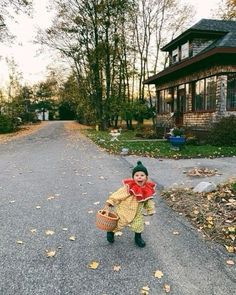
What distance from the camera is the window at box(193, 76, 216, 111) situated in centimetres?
1854

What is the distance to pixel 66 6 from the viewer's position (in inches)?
1284

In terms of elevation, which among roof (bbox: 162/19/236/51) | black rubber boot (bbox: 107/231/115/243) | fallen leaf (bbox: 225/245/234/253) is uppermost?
roof (bbox: 162/19/236/51)

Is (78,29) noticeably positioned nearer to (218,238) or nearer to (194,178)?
(194,178)

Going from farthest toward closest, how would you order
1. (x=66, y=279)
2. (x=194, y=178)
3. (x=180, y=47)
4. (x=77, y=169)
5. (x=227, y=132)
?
(x=180, y=47)
(x=227, y=132)
(x=77, y=169)
(x=194, y=178)
(x=66, y=279)

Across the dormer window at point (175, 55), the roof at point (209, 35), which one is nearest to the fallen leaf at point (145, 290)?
the roof at point (209, 35)

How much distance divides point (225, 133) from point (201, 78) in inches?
180

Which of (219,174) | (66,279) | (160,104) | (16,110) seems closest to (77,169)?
(219,174)

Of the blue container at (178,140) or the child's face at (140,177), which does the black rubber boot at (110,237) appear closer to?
the child's face at (140,177)

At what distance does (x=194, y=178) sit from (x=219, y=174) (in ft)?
2.98

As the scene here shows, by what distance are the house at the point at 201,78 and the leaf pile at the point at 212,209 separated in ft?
35.7

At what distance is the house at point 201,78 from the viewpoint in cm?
1758

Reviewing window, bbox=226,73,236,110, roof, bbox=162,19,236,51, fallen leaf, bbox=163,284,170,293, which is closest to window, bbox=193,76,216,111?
window, bbox=226,73,236,110

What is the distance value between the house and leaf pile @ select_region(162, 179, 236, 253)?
35.7 ft

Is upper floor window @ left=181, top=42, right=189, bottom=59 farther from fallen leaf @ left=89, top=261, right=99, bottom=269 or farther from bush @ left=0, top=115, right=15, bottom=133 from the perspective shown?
fallen leaf @ left=89, top=261, right=99, bottom=269
